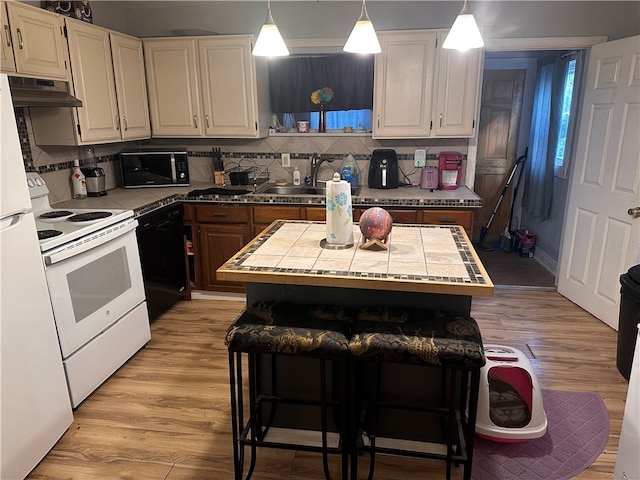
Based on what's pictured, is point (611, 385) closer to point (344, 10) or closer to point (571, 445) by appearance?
point (571, 445)

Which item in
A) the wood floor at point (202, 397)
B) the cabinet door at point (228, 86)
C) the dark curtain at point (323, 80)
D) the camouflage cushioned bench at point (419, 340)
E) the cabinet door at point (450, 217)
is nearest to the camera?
the camouflage cushioned bench at point (419, 340)

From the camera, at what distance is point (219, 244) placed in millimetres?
3648

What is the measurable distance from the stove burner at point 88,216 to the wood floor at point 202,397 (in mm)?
945

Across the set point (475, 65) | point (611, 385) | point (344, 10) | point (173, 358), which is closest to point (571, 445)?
point (611, 385)

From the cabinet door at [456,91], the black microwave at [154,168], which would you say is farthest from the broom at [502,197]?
the black microwave at [154,168]

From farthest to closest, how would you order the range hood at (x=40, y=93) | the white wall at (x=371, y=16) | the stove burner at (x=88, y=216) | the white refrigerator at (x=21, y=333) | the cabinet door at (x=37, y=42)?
the white wall at (x=371, y=16) < the stove burner at (x=88, y=216) < the cabinet door at (x=37, y=42) < the range hood at (x=40, y=93) < the white refrigerator at (x=21, y=333)

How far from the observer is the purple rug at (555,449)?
6.52 feet

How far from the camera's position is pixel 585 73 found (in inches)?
140

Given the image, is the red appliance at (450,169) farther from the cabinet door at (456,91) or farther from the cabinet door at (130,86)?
the cabinet door at (130,86)

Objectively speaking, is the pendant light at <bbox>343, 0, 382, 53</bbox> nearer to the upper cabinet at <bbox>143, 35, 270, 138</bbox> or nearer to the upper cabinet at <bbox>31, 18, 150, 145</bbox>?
the upper cabinet at <bbox>143, 35, 270, 138</bbox>

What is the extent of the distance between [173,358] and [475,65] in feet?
9.88

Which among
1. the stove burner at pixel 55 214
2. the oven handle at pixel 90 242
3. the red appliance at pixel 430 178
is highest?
the red appliance at pixel 430 178

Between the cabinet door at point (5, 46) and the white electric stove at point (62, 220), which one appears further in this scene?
the cabinet door at point (5, 46)

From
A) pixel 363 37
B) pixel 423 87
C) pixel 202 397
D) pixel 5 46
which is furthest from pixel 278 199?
pixel 5 46
